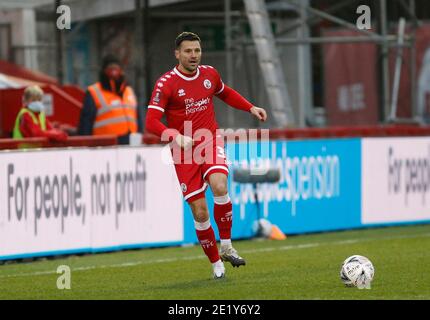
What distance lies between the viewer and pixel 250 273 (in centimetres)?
1208

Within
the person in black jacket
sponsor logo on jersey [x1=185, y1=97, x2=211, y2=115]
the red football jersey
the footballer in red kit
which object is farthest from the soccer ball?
the person in black jacket

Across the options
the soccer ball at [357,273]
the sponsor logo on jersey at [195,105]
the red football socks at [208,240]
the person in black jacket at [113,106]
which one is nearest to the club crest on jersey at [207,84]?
the sponsor logo on jersey at [195,105]

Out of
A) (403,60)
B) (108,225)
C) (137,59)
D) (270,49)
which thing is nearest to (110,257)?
(108,225)

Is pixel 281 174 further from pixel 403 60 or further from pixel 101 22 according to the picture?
pixel 101 22

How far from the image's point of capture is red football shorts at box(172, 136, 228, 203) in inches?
451

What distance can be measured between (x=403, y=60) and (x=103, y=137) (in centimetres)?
1006

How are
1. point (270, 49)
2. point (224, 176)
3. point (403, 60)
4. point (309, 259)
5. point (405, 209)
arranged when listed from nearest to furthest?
point (224, 176) → point (309, 259) → point (405, 209) → point (270, 49) → point (403, 60)

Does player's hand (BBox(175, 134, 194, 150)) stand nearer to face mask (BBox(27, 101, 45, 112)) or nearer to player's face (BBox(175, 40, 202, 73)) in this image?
player's face (BBox(175, 40, 202, 73))

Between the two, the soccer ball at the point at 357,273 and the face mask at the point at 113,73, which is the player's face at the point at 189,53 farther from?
the face mask at the point at 113,73

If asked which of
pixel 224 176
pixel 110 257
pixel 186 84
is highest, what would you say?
pixel 186 84

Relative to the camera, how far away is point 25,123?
50.3ft

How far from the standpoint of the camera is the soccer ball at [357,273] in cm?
1044

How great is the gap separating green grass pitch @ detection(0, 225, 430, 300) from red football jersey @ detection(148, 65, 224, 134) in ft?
4.58

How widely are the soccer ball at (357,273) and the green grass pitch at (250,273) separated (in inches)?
A: 3.2
